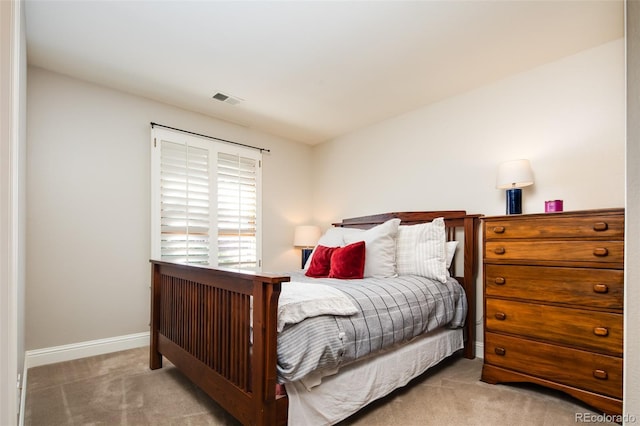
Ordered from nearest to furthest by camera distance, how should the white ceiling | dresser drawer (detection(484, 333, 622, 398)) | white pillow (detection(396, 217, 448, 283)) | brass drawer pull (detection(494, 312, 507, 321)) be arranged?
dresser drawer (detection(484, 333, 622, 398)), the white ceiling, brass drawer pull (detection(494, 312, 507, 321)), white pillow (detection(396, 217, 448, 283))

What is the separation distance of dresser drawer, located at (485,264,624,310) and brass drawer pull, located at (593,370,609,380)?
0.35m

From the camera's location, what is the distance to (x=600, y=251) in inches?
73.8

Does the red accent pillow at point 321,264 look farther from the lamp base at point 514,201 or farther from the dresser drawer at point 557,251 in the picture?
the lamp base at point 514,201

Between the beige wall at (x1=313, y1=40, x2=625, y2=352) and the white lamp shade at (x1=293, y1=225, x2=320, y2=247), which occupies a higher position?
the beige wall at (x1=313, y1=40, x2=625, y2=352)

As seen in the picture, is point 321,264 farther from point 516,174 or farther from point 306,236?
point 516,174

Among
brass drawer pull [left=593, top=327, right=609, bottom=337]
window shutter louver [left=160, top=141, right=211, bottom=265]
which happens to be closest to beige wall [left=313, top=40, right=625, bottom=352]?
brass drawer pull [left=593, top=327, right=609, bottom=337]

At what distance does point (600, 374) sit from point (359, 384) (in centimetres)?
134

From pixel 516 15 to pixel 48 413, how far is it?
3.62 meters

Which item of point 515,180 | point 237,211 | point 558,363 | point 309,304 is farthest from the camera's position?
point 237,211

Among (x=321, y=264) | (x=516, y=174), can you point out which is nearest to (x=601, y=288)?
(x=516, y=174)

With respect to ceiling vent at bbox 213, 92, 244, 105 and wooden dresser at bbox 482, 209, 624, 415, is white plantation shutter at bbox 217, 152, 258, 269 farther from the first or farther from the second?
wooden dresser at bbox 482, 209, 624, 415

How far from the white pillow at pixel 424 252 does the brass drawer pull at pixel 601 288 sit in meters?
0.92

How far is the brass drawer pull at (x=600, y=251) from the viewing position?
1862 mm

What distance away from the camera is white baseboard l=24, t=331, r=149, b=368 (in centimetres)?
259
